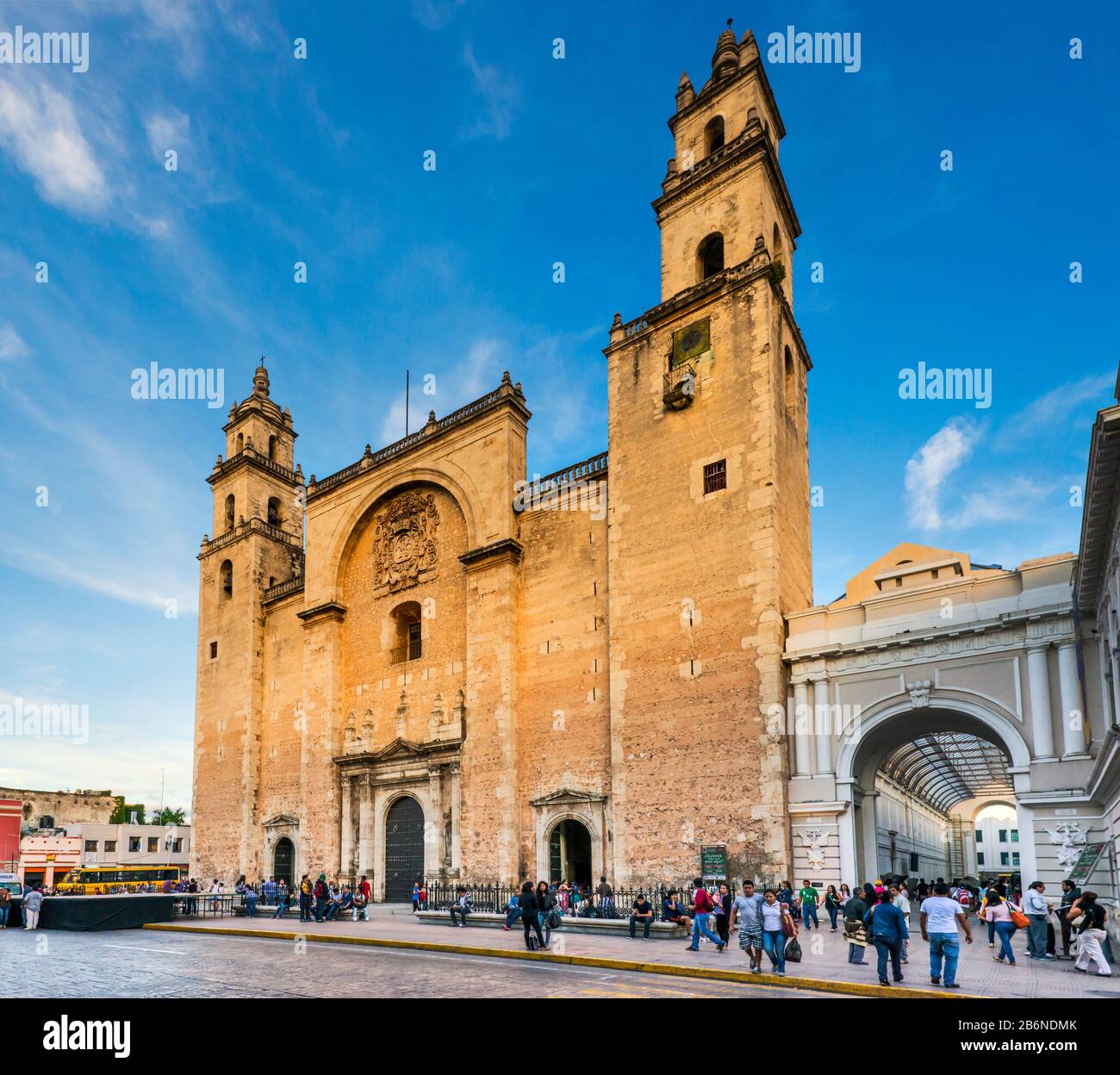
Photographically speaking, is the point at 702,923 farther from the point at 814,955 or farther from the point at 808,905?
the point at 808,905

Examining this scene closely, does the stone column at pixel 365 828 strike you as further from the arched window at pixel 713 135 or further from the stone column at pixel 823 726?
the arched window at pixel 713 135

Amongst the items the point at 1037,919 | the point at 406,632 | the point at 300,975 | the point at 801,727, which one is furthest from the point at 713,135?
the point at 300,975

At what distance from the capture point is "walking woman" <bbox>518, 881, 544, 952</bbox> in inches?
637

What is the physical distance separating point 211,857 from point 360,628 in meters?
12.4

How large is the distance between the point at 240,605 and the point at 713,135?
2689 centimetres

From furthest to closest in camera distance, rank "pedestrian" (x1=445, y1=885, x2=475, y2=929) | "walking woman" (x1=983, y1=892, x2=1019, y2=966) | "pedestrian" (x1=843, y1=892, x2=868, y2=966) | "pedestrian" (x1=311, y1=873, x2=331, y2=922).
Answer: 1. "pedestrian" (x1=311, y1=873, x2=331, y2=922)
2. "pedestrian" (x1=445, y1=885, x2=475, y2=929)
3. "walking woman" (x1=983, y1=892, x2=1019, y2=966)
4. "pedestrian" (x1=843, y1=892, x2=868, y2=966)

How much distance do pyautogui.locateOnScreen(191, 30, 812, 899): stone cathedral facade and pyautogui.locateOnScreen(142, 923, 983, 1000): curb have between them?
867 centimetres

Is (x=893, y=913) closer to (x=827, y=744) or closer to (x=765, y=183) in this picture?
(x=827, y=744)

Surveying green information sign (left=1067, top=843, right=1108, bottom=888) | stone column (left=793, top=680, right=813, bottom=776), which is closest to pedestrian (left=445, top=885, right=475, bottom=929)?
stone column (left=793, top=680, right=813, bottom=776)

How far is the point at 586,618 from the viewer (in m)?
28.6

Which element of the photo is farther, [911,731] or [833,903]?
[911,731]

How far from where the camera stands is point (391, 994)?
1120 centimetres

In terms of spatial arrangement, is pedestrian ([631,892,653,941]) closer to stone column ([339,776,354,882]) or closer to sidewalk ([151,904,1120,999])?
sidewalk ([151,904,1120,999])
